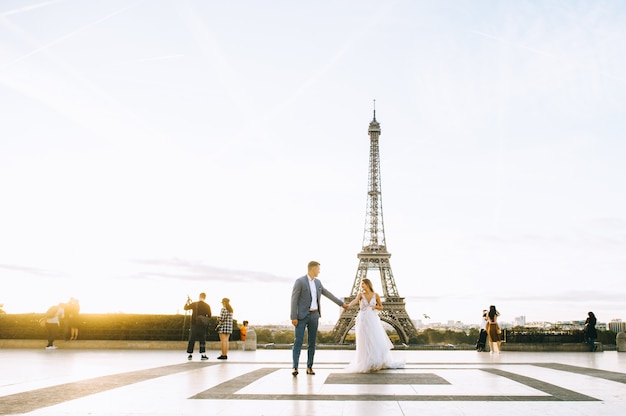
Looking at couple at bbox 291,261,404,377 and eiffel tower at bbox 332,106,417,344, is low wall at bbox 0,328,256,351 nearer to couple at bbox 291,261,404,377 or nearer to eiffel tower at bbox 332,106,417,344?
couple at bbox 291,261,404,377

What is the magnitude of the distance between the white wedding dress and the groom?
1364mm

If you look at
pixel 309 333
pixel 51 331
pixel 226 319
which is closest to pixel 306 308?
pixel 309 333

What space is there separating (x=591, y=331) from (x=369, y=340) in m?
14.6

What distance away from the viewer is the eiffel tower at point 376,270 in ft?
217

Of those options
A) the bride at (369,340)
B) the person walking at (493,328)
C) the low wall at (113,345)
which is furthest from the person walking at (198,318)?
the person walking at (493,328)

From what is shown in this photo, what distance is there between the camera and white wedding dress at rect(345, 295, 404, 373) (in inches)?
438

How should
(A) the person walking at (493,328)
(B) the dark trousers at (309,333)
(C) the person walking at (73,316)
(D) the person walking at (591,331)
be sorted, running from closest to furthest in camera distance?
(B) the dark trousers at (309,333) → (A) the person walking at (493,328) → (C) the person walking at (73,316) → (D) the person walking at (591,331)

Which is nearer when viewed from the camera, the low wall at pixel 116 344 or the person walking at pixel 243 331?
the low wall at pixel 116 344

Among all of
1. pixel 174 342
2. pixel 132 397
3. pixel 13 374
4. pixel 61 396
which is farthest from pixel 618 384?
pixel 174 342

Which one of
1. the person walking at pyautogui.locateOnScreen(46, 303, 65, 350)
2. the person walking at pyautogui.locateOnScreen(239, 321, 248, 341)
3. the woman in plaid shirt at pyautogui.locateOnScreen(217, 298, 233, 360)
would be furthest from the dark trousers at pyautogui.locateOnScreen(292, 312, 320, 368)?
the person walking at pyautogui.locateOnScreen(46, 303, 65, 350)

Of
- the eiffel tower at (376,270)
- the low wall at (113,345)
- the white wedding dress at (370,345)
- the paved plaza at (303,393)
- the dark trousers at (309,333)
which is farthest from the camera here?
the eiffel tower at (376,270)

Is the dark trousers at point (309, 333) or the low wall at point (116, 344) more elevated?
the dark trousers at point (309, 333)

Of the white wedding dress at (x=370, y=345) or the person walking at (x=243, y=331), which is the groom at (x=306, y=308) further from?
the person walking at (x=243, y=331)

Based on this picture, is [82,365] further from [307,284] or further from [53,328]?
[53,328]
